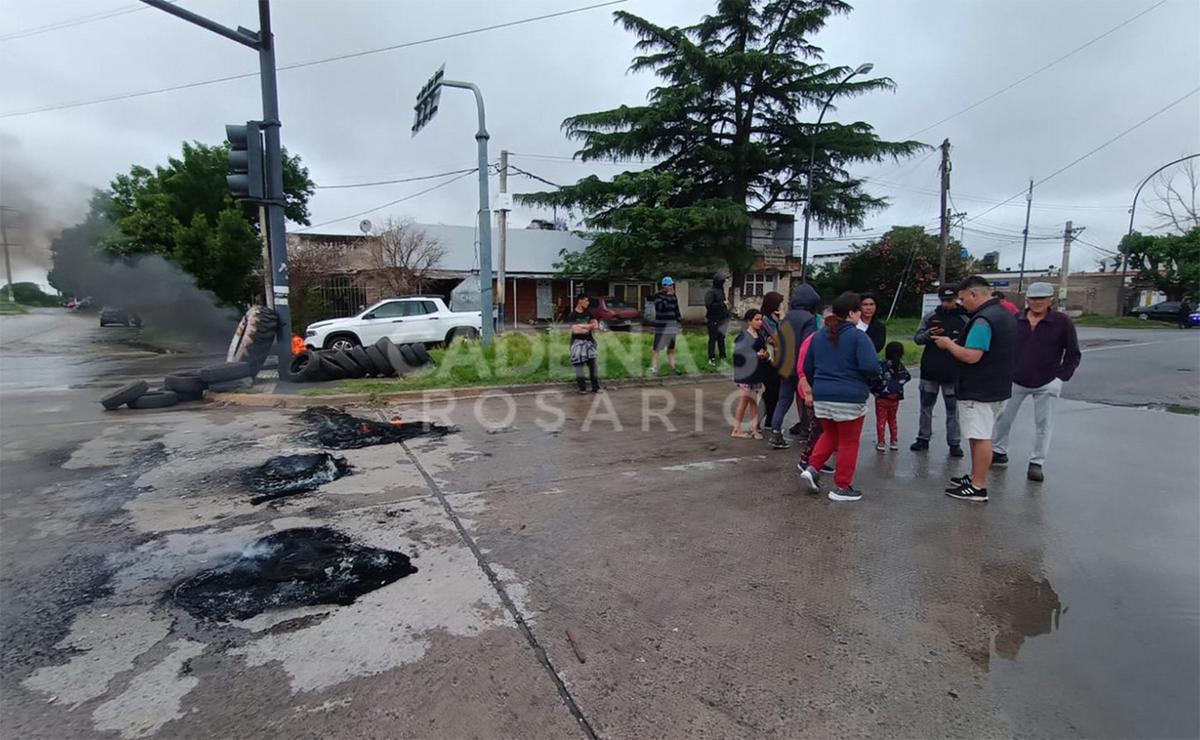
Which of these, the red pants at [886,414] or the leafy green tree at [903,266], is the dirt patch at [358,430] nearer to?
the red pants at [886,414]

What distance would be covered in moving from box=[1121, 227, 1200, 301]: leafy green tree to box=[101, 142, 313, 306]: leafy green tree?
50139 millimetres

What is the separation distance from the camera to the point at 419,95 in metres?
13.4

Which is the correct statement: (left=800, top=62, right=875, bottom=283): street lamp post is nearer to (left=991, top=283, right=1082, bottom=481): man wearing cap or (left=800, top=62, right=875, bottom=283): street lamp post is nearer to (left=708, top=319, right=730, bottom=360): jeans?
(left=708, top=319, right=730, bottom=360): jeans

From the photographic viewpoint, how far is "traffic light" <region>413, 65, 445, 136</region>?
12414 millimetres

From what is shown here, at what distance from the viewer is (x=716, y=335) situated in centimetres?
1185

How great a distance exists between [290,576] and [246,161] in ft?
27.2

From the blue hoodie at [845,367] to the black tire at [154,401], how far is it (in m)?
9.26

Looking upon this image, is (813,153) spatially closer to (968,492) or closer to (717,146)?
(717,146)

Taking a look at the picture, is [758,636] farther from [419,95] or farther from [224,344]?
[224,344]

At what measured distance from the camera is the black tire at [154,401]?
8773 mm

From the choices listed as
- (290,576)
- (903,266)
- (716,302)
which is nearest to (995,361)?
(290,576)

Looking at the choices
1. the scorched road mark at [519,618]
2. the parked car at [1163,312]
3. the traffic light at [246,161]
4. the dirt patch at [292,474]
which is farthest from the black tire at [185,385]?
the parked car at [1163,312]

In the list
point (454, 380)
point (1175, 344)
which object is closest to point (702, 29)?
point (1175, 344)

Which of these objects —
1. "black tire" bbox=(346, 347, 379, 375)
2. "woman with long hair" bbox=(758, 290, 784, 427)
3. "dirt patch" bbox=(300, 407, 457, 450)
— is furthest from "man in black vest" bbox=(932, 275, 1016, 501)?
"black tire" bbox=(346, 347, 379, 375)
